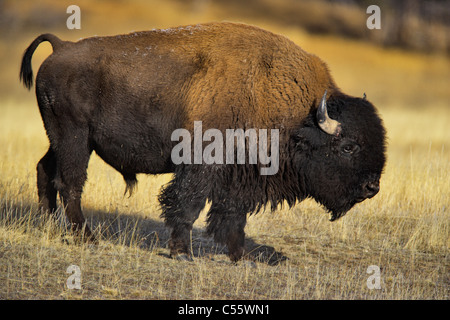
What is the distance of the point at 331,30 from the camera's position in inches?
1909

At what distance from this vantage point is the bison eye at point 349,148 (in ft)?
20.4

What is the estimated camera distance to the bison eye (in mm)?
6207

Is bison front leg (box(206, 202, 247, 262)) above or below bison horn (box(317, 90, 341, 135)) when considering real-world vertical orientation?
below

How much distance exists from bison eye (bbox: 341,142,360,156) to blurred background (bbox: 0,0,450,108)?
984 inches

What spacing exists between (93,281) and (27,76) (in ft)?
9.91

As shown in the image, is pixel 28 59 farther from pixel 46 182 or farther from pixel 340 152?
pixel 340 152

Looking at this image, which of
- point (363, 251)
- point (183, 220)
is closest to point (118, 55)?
point (183, 220)

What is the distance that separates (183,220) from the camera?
646 centimetres

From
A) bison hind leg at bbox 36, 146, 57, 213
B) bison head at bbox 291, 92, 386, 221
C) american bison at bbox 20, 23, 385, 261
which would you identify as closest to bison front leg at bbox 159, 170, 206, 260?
american bison at bbox 20, 23, 385, 261

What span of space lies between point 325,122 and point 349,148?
0.37m

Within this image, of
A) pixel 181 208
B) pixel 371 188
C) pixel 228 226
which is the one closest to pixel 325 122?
pixel 371 188

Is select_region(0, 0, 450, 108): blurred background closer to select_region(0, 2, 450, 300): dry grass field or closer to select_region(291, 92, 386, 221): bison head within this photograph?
select_region(0, 2, 450, 300): dry grass field

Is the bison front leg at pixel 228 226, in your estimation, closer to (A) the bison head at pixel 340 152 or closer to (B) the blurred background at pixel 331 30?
(A) the bison head at pixel 340 152

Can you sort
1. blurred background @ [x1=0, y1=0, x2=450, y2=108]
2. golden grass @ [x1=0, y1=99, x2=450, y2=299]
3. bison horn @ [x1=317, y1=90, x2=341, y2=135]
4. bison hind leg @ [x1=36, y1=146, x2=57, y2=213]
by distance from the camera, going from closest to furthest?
1. golden grass @ [x1=0, y1=99, x2=450, y2=299]
2. bison horn @ [x1=317, y1=90, x2=341, y2=135]
3. bison hind leg @ [x1=36, y1=146, x2=57, y2=213]
4. blurred background @ [x1=0, y1=0, x2=450, y2=108]
